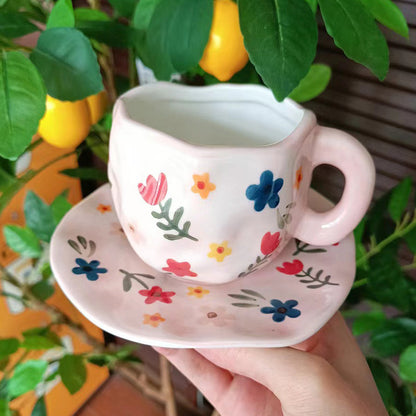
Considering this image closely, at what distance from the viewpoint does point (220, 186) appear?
1.00 ft

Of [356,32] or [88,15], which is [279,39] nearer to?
[356,32]

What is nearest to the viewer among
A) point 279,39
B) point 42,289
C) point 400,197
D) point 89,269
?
point 279,39

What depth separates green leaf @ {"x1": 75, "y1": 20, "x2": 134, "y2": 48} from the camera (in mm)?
366

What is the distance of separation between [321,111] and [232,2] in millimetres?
273

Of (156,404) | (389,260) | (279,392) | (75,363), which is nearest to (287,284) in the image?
(279,392)

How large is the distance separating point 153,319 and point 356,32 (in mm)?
244

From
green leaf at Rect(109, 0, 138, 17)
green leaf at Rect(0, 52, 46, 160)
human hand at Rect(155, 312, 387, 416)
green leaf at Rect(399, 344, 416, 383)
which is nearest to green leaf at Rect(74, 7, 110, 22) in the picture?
green leaf at Rect(109, 0, 138, 17)

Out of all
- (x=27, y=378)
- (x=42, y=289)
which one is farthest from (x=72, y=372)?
(x=42, y=289)

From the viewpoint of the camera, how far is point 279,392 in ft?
1.28

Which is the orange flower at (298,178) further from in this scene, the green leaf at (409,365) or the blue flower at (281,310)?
the green leaf at (409,365)

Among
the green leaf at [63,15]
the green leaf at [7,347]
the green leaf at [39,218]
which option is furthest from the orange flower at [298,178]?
the green leaf at [7,347]

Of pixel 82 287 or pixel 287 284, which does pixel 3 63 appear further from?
pixel 287 284

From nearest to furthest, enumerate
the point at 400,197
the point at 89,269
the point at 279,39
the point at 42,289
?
the point at 279,39
the point at 89,269
the point at 400,197
the point at 42,289

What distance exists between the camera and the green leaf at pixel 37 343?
0.56m
